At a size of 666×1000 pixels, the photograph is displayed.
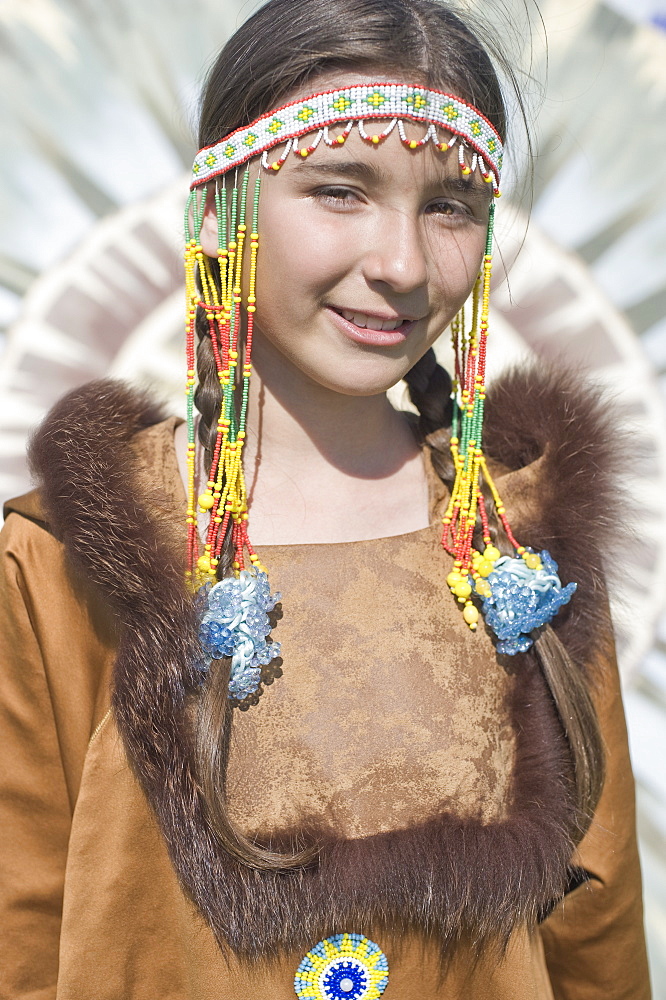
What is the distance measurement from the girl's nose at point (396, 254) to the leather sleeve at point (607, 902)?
609 mm

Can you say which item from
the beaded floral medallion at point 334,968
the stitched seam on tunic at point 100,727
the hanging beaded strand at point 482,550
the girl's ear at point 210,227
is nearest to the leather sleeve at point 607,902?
the hanging beaded strand at point 482,550

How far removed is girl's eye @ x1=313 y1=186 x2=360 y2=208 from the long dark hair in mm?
129

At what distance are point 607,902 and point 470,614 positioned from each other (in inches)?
19.8

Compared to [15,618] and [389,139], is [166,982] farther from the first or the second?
[389,139]

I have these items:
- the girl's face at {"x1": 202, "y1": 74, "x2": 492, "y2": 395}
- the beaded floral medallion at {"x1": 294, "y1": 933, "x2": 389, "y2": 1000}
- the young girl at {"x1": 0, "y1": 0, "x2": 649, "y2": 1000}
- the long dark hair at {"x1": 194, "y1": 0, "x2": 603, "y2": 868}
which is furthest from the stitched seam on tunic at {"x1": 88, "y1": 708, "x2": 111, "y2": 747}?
the girl's face at {"x1": 202, "y1": 74, "x2": 492, "y2": 395}

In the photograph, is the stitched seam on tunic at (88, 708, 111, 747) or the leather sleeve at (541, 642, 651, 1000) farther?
the leather sleeve at (541, 642, 651, 1000)

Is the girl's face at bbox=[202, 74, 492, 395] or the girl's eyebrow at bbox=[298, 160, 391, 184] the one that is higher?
the girl's eyebrow at bbox=[298, 160, 391, 184]

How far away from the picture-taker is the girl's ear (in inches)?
45.3

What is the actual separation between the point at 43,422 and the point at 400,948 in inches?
31.4

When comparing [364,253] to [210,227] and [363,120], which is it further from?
[210,227]

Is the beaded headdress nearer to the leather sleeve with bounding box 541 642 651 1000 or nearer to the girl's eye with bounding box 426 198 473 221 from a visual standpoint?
the girl's eye with bounding box 426 198 473 221

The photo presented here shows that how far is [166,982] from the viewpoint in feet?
3.64

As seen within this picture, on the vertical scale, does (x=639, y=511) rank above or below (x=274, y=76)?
below

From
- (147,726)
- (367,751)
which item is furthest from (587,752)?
(147,726)
